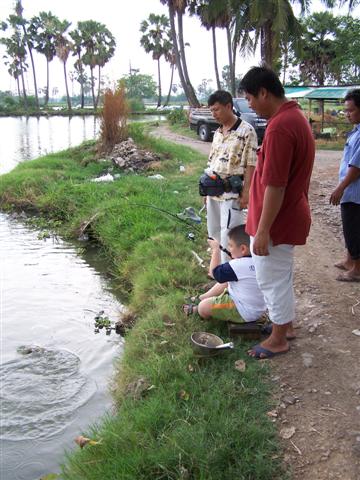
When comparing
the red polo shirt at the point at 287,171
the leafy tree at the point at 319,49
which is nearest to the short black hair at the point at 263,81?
the red polo shirt at the point at 287,171

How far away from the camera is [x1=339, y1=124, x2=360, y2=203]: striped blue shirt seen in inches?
169

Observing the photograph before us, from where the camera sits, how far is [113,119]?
1318 centimetres

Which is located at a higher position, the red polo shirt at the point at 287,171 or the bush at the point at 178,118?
the bush at the point at 178,118

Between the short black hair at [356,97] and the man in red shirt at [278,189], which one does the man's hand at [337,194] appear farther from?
the man in red shirt at [278,189]

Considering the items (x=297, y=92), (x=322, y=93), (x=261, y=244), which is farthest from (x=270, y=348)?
(x=297, y=92)

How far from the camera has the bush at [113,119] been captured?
12.7 m

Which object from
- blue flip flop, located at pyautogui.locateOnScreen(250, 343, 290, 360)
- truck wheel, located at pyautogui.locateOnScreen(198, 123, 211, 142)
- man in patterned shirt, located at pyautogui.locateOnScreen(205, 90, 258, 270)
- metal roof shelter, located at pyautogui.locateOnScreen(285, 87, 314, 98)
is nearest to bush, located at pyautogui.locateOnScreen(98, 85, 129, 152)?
truck wheel, located at pyautogui.locateOnScreen(198, 123, 211, 142)

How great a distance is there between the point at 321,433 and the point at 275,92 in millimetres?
2081

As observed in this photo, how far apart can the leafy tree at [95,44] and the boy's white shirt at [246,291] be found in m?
55.3

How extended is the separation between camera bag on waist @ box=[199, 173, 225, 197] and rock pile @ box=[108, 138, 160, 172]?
801cm

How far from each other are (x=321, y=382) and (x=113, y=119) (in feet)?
37.4

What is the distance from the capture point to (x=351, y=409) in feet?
9.25

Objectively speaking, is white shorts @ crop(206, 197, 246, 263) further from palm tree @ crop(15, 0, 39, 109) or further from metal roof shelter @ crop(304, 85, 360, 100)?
palm tree @ crop(15, 0, 39, 109)

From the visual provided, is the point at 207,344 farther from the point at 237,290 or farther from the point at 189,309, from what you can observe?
the point at 189,309
